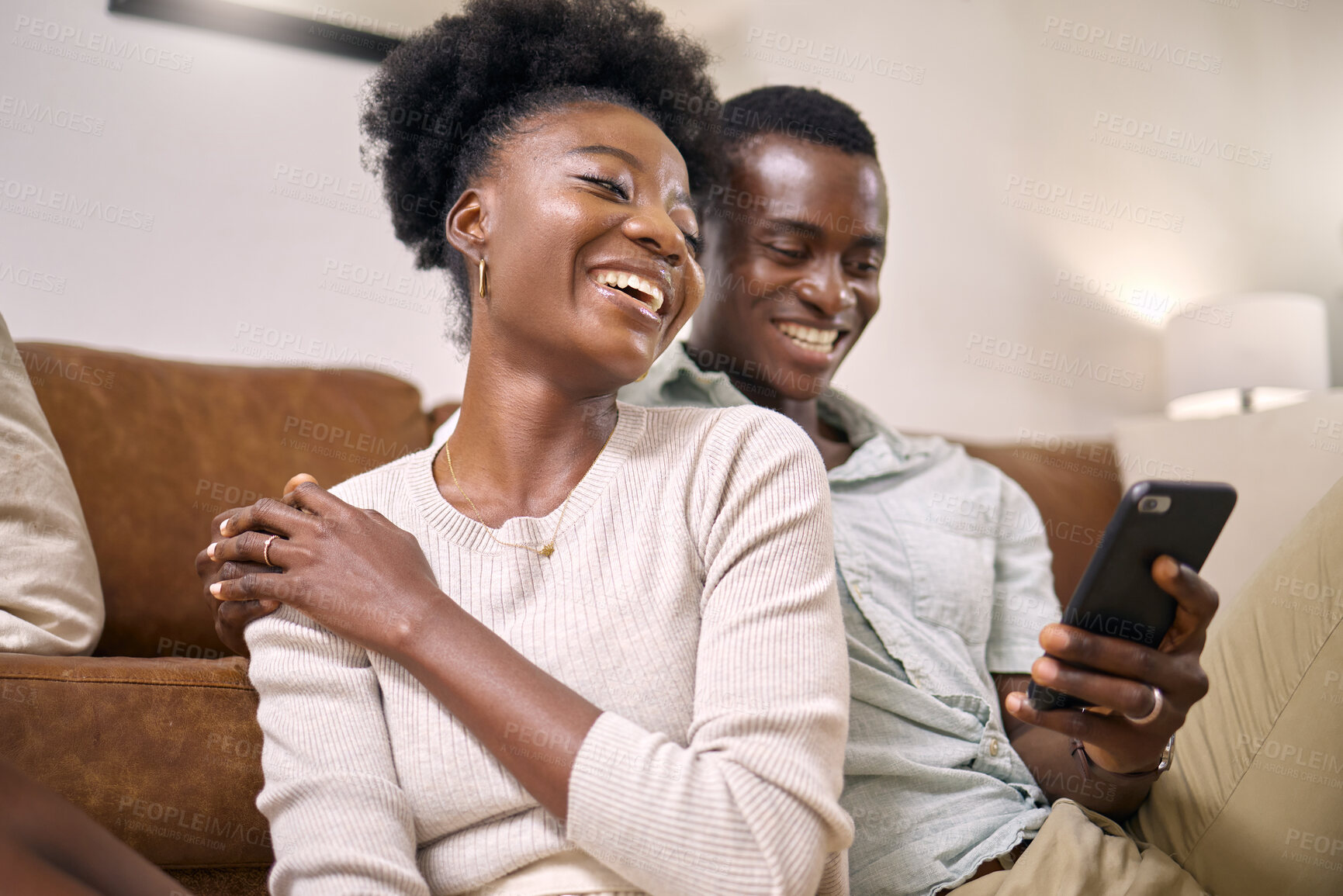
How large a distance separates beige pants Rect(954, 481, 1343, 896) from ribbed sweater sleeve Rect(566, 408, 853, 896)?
0.34m

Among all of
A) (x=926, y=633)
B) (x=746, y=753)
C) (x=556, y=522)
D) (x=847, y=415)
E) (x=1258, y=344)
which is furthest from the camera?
(x=1258, y=344)

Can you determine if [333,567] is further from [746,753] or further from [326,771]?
[746,753]

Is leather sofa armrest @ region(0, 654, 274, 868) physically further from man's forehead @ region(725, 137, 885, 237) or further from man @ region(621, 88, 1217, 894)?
man's forehead @ region(725, 137, 885, 237)

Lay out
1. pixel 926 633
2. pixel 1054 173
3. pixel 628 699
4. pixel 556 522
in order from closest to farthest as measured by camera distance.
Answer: pixel 628 699
pixel 556 522
pixel 926 633
pixel 1054 173

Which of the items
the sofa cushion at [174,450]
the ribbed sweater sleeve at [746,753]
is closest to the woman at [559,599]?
the ribbed sweater sleeve at [746,753]

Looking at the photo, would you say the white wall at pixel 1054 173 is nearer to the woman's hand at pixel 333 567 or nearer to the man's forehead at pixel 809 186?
the man's forehead at pixel 809 186

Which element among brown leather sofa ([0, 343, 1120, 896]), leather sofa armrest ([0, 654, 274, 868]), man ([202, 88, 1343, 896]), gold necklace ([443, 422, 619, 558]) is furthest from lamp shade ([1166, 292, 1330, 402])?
leather sofa armrest ([0, 654, 274, 868])

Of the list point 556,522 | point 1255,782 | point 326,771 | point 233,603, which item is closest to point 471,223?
point 556,522

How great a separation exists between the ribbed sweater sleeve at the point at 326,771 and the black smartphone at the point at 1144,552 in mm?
612

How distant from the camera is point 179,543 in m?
1.48

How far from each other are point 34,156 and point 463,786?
1816mm

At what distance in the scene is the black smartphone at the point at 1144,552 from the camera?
2.72 feet

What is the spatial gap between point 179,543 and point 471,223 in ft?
2.50

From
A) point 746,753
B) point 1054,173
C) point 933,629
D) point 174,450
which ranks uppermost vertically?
point 1054,173
